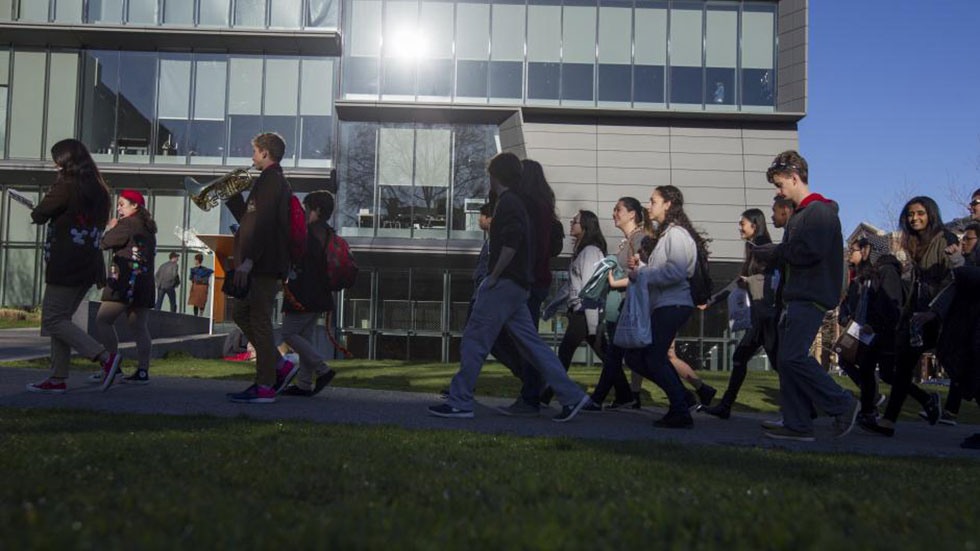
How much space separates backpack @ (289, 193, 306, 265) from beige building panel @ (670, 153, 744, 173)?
20.9 m

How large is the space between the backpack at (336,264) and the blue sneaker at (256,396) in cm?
107

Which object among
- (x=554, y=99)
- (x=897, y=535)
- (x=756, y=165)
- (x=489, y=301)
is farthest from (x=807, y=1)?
(x=897, y=535)

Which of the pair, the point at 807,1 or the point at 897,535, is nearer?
the point at 897,535

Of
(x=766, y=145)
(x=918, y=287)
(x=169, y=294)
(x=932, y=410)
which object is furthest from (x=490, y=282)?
(x=766, y=145)

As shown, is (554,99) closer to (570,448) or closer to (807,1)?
(807,1)

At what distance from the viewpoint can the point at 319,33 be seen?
2672cm

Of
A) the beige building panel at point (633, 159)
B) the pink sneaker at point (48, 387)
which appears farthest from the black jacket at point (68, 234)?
the beige building panel at point (633, 159)

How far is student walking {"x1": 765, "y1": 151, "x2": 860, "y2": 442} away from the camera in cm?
643

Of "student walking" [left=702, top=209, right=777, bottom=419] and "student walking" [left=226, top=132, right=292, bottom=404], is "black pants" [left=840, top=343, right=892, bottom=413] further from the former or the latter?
"student walking" [left=226, top=132, right=292, bottom=404]

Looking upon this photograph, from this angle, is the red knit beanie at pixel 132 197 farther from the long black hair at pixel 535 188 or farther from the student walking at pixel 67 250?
the long black hair at pixel 535 188

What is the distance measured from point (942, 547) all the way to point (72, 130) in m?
28.6

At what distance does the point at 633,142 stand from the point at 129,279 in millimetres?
20844

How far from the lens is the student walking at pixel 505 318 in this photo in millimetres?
6855

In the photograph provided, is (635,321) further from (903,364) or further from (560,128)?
(560,128)
